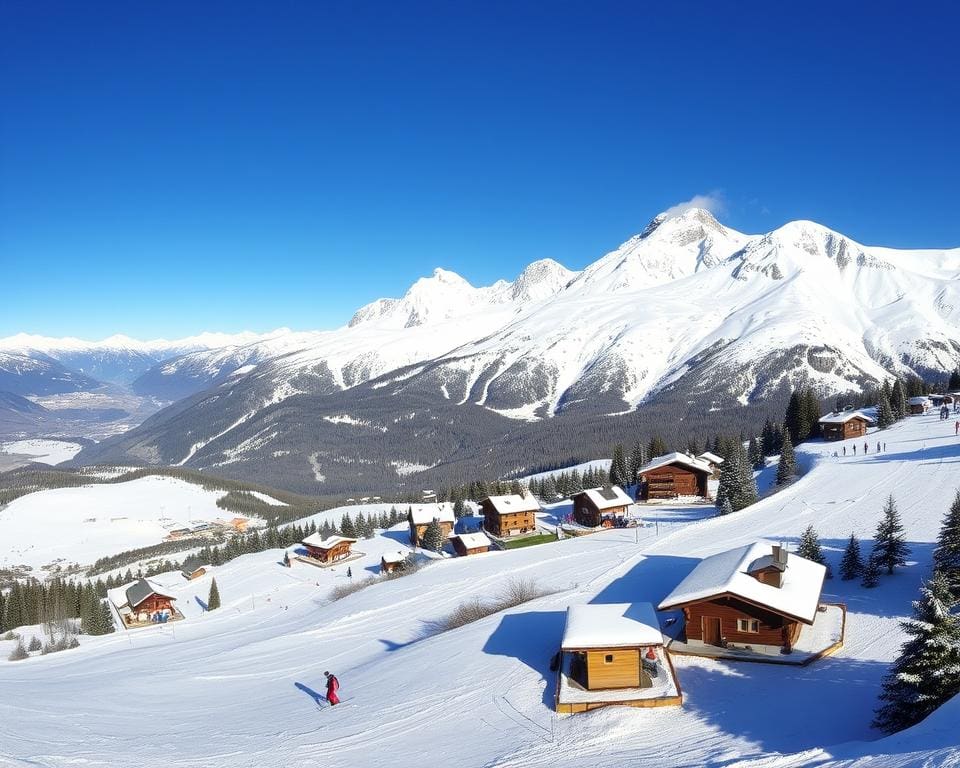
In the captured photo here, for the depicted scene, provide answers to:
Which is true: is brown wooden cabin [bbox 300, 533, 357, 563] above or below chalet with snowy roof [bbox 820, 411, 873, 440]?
below

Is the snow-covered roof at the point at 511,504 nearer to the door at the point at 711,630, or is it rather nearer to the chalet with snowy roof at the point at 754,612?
the chalet with snowy roof at the point at 754,612

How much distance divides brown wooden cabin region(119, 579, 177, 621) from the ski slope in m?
16.5

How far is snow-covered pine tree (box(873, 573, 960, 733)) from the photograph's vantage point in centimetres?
1448

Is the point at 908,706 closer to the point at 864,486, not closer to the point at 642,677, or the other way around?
the point at 642,677

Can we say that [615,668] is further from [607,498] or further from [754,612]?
[607,498]

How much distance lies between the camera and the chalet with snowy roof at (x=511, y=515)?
67.4 meters

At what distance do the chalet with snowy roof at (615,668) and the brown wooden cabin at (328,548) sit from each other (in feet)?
180

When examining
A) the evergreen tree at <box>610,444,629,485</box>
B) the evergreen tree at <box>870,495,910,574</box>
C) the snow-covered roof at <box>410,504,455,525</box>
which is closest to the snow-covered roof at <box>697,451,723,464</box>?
the evergreen tree at <box>610,444,629,485</box>

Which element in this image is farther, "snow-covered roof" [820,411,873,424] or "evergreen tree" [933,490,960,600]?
"snow-covered roof" [820,411,873,424]

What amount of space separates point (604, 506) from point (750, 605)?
38876mm

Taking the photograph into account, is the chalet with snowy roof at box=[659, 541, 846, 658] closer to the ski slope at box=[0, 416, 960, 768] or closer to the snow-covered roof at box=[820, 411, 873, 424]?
the ski slope at box=[0, 416, 960, 768]

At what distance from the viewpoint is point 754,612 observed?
→ 22.4 m

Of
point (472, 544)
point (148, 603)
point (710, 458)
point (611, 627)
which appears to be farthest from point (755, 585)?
point (710, 458)

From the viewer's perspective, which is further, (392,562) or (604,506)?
(392,562)
